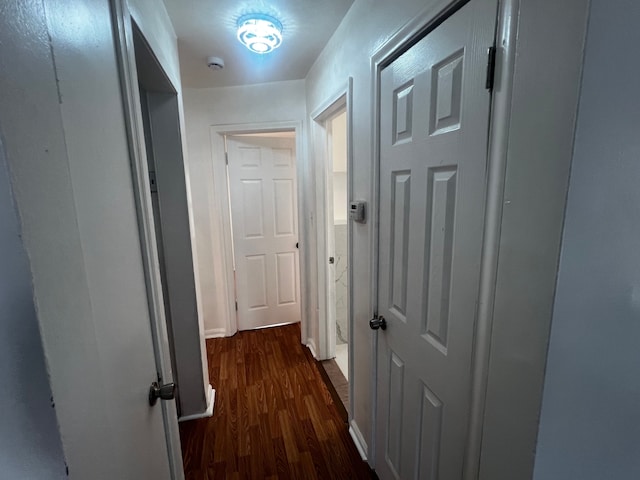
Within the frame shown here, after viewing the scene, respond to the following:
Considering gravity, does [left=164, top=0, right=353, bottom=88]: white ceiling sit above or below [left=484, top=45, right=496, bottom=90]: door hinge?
above

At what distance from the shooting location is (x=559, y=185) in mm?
525

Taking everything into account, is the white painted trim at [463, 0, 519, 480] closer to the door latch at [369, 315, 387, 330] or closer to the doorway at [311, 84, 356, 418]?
the door latch at [369, 315, 387, 330]

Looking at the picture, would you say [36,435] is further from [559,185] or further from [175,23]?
[175,23]

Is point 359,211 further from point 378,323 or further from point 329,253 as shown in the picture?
point 329,253

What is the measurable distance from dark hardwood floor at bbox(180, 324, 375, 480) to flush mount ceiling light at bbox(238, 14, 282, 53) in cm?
218

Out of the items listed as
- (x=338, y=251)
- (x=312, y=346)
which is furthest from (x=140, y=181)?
(x=312, y=346)

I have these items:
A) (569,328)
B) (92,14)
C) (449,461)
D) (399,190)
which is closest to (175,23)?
(92,14)

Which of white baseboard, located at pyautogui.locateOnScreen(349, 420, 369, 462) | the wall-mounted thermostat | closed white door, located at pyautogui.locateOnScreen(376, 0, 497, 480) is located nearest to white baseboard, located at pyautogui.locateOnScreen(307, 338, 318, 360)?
white baseboard, located at pyautogui.locateOnScreen(349, 420, 369, 462)

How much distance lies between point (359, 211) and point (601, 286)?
959mm

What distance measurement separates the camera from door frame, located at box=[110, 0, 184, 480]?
775 millimetres

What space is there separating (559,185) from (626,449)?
0.60 meters

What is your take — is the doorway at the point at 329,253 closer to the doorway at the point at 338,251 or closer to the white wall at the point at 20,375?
the doorway at the point at 338,251

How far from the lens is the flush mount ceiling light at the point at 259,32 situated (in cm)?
142

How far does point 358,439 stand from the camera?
167 centimetres
